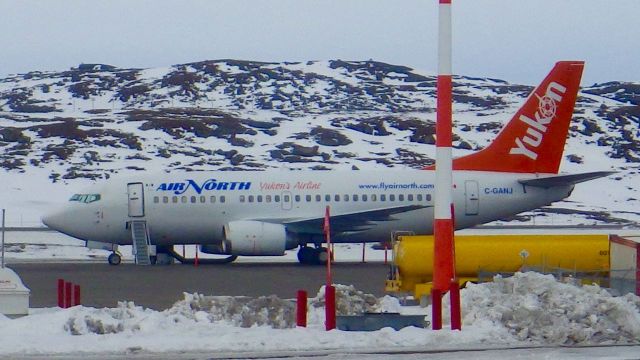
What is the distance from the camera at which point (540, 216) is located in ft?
189

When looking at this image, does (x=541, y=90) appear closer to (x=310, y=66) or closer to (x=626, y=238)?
(x=626, y=238)

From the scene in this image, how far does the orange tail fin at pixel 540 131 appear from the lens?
3397 cm

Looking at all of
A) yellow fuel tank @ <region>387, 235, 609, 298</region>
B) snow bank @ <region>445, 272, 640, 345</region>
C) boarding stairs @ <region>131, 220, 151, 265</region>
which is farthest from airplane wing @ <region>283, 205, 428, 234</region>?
snow bank @ <region>445, 272, 640, 345</region>

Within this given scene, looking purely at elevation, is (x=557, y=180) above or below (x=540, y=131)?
below

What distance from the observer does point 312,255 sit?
113ft

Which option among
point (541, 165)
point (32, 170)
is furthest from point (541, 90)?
point (32, 170)

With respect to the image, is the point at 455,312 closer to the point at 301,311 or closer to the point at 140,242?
the point at 301,311

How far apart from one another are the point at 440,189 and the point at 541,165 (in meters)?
17.5

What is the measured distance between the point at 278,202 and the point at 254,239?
196 cm

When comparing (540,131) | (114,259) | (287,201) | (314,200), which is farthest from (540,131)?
(114,259)

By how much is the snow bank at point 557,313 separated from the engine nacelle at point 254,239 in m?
16.6

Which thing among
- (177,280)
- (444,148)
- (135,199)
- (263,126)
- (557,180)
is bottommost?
(177,280)

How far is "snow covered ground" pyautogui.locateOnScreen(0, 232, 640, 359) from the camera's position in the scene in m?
14.4

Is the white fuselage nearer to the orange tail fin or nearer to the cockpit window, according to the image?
the cockpit window
